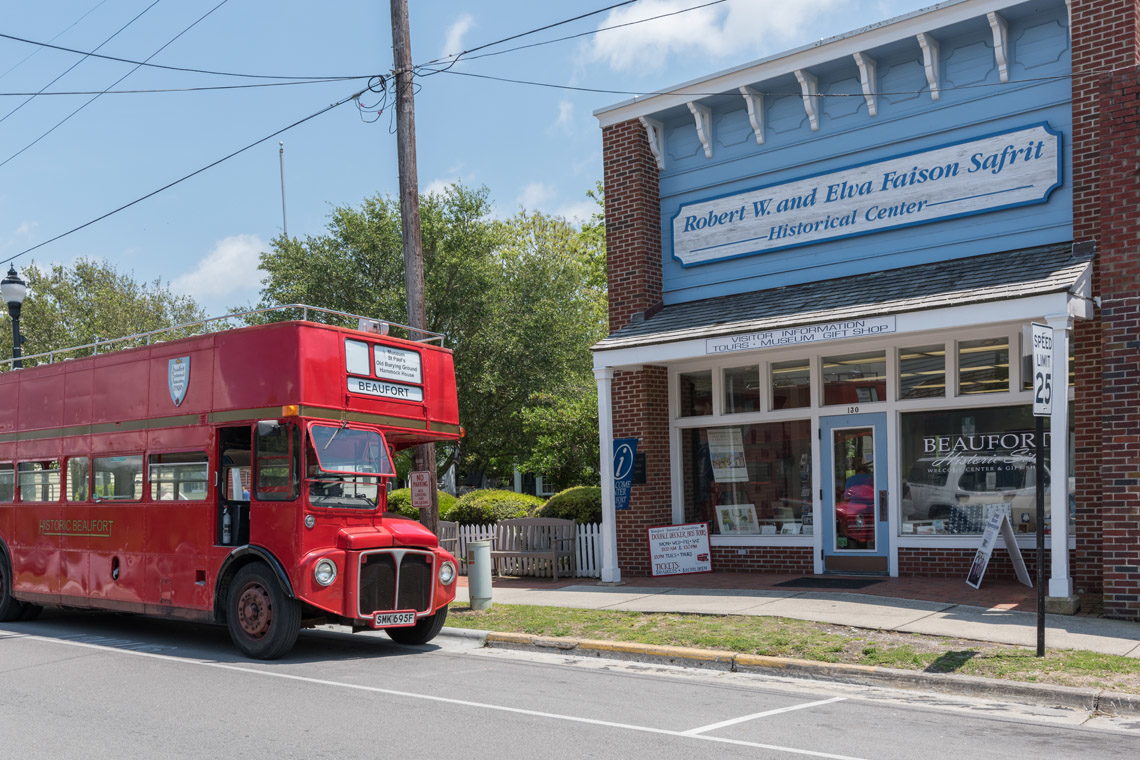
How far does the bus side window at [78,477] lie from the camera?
13.5 metres

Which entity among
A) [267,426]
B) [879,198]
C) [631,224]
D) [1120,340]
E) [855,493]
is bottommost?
[855,493]

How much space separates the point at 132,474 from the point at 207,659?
9.73 feet

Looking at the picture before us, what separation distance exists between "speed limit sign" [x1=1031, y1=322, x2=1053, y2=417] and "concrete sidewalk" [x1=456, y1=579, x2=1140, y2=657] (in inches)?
89.1

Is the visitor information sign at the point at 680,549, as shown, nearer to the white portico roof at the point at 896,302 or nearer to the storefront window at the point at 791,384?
the storefront window at the point at 791,384

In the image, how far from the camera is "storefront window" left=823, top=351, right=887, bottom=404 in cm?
1480

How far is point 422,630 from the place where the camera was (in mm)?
11734

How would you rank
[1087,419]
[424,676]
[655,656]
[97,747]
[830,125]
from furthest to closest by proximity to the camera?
[830,125], [1087,419], [655,656], [424,676], [97,747]

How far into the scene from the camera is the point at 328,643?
478 inches

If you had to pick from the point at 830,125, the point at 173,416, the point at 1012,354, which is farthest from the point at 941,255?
the point at 173,416

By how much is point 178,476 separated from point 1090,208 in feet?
36.2

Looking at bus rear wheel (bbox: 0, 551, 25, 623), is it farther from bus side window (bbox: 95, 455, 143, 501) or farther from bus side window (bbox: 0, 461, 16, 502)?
Result: bus side window (bbox: 95, 455, 143, 501)

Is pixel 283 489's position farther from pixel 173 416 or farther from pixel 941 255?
pixel 941 255

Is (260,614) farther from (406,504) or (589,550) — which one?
(406,504)

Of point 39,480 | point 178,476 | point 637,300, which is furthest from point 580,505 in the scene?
point 39,480
